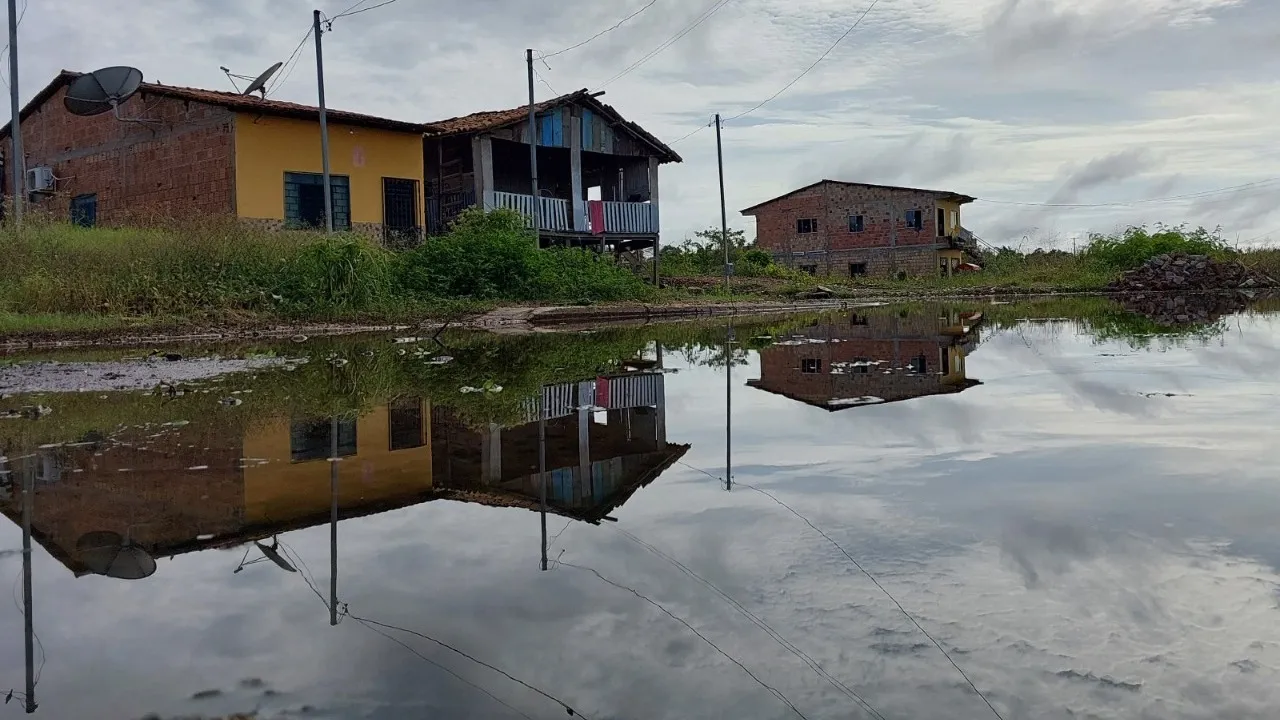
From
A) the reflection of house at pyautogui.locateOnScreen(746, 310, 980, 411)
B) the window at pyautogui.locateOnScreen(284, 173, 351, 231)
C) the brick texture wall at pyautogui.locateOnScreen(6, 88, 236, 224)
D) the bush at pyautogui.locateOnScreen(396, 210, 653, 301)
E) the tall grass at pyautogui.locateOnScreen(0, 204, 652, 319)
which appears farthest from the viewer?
the window at pyautogui.locateOnScreen(284, 173, 351, 231)

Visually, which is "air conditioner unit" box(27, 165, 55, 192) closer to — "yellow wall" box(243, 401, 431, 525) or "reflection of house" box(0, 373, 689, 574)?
"reflection of house" box(0, 373, 689, 574)

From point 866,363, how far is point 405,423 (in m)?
5.33

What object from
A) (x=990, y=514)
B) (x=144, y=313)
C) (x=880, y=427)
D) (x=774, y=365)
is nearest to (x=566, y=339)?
(x=774, y=365)

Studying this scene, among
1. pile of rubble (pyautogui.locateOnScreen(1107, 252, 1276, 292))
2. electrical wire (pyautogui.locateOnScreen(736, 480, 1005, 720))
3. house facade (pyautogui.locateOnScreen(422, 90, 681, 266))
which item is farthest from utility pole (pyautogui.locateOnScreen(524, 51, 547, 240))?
pile of rubble (pyautogui.locateOnScreen(1107, 252, 1276, 292))

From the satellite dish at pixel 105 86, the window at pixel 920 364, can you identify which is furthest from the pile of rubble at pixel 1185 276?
the satellite dish at pixel 105 86

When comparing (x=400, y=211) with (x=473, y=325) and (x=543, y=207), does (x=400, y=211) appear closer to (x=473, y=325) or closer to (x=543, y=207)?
(x=543, y=207)

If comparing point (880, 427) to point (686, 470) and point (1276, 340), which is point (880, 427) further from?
point (1276, 340)

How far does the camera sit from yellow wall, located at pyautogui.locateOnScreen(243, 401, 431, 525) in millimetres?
3896

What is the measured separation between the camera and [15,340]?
37.6ft

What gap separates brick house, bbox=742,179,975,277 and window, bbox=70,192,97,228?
103ft

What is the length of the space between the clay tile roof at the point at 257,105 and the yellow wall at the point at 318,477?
50.9 feet

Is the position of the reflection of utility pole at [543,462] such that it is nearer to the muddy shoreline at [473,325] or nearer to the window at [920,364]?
the window at [920,364]

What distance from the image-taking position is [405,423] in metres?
6.02

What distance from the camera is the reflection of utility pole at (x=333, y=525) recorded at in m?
2.75
